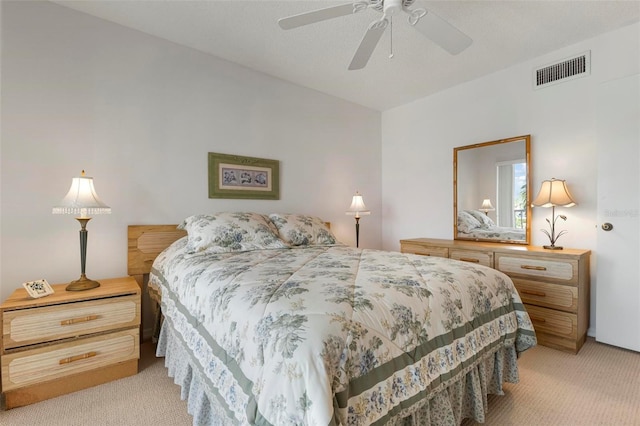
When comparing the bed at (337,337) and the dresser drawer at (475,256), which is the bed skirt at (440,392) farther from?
the dresser drawer at (475,256)

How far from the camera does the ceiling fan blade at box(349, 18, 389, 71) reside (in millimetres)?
1694

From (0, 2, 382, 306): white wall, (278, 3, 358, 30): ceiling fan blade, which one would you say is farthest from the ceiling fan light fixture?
(0, 2, 382, 306): white wall

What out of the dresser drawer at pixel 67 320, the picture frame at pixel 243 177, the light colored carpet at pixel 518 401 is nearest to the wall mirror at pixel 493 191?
the light colored carpet at pixel 518 401

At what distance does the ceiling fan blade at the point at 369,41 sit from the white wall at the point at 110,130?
1.40m

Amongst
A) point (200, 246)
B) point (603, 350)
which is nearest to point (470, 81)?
point (603, 350)

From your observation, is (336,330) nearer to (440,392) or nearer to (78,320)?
(440,392)

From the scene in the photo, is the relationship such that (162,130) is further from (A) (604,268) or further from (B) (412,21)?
(A) (604,268)

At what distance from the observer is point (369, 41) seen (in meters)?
1.86

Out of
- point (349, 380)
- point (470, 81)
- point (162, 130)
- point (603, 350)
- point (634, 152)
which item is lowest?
point (603, 350)

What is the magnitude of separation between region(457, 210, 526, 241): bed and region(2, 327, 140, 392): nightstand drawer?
3.30m

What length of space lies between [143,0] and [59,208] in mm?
1574

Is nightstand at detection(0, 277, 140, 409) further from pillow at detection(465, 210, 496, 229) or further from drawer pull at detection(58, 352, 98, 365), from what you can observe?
pillow at detection(465, 210, 496, 229)

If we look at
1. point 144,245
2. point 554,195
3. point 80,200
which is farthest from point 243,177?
point 554,195

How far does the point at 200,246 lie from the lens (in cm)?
218
